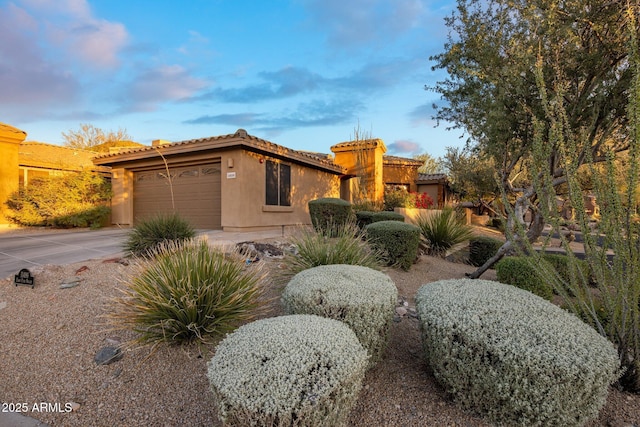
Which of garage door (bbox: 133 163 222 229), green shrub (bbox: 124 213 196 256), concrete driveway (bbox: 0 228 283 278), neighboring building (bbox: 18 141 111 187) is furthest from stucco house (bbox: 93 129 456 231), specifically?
green shrub (bbox: 124 213 196 256)

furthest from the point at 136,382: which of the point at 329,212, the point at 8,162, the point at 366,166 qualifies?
the point at 366,166

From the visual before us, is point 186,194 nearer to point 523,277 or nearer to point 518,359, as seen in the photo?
point 523,277

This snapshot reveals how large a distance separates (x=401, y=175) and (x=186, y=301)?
66.0 ft

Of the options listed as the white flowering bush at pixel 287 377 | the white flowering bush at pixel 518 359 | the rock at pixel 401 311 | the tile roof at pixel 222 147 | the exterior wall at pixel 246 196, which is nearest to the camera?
the white flowering bush at pixel 287 377

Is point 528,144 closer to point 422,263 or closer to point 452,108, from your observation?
point 452,108

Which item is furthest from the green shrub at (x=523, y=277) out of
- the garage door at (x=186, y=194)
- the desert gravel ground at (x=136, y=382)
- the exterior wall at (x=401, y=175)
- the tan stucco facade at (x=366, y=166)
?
the exterior wall at (x=401, y=175)

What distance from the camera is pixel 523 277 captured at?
457 cm

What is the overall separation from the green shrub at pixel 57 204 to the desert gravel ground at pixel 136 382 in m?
9.11

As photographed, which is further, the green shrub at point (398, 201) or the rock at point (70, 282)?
the green shrub at point (398, 201)

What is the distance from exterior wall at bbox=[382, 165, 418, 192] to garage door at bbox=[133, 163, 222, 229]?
43.4ft

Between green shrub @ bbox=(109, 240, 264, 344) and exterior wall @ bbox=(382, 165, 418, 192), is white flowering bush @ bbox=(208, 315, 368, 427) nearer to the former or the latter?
green shrub @ bbox=(109, 240, 264, 344)

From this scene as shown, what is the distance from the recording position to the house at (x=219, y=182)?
9.43 metres

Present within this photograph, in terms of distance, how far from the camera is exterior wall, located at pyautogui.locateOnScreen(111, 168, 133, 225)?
39.8 feet

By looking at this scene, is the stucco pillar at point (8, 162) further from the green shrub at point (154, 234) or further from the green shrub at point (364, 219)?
the green shrub at point (364, 219)
